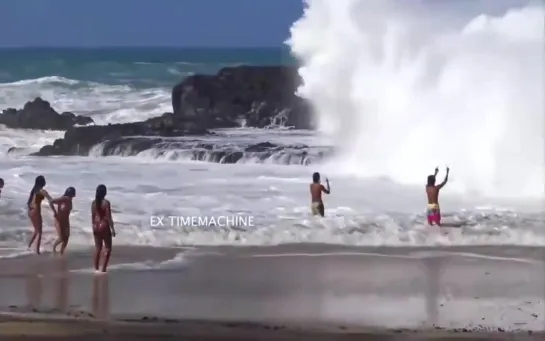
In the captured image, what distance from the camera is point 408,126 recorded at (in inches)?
174

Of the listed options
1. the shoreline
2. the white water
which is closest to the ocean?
the white water

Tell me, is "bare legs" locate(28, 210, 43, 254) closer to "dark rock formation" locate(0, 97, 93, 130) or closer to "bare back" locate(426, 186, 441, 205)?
"dark rock formation" locate(0, 97, 93, 130)

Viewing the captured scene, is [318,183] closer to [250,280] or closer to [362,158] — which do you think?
[362,158]

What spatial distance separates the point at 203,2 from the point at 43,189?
131cm

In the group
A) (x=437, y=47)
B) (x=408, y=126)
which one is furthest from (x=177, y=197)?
A: (x=437, y=47)

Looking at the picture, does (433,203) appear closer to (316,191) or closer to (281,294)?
(316,191)

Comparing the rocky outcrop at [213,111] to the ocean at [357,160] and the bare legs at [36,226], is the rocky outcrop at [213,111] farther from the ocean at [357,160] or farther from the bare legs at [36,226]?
the bare legs at [36,226]

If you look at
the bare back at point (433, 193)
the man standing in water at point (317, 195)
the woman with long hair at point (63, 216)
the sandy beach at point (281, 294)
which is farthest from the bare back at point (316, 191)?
the woman with long hair at point (63, 216)

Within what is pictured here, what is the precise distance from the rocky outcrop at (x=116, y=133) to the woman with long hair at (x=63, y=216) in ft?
0.80

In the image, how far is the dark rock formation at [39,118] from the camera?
177 inches

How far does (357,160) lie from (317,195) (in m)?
0.28

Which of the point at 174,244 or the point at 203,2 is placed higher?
the point at 203,2

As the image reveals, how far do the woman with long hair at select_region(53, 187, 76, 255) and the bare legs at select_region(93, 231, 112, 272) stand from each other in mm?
167

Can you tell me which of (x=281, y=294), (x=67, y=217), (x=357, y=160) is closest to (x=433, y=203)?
(x=357, y=160)
